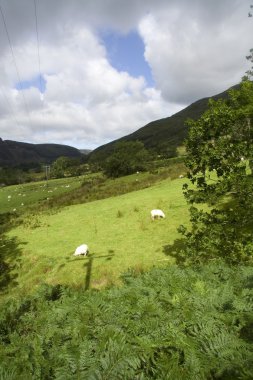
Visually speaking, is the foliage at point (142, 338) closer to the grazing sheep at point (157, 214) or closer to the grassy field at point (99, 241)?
the grassy field at point (99, 241)

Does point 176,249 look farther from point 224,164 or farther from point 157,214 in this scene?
point 224,164

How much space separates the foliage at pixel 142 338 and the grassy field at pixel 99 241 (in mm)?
7655

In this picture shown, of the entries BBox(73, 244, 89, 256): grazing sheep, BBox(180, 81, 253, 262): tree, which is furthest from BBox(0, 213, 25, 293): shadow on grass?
BBox(180, 81, 253, 262): tree

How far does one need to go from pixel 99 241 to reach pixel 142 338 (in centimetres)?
1472

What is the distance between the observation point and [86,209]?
27.9 m

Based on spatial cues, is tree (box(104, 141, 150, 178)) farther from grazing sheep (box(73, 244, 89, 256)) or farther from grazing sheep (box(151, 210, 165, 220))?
grazing sheep (box(73, 244, 89, 256))

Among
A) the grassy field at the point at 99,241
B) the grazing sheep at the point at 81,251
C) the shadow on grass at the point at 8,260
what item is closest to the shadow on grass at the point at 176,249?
the grassy field at the point at 99,241

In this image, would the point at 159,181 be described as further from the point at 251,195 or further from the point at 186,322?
the point at 186,322

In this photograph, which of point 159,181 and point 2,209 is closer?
point 159,181

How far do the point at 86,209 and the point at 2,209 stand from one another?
28.6 meters

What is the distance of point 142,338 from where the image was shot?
4652mm

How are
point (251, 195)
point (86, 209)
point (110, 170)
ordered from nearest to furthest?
point (251, 195), point (86, 209), point (110, 170)

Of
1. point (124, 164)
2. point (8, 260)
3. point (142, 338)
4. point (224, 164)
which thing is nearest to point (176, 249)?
point (224, 164)

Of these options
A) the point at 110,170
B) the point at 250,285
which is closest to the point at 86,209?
the point at 250,285
